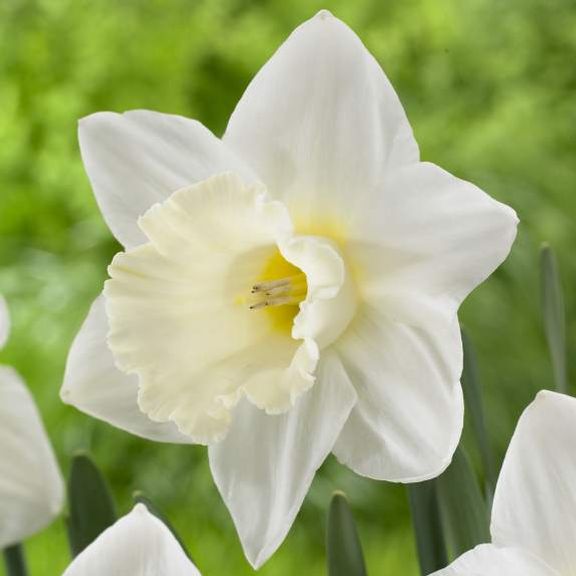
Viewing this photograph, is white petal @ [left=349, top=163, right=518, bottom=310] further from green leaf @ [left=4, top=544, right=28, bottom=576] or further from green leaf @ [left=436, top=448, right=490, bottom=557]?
green leaf @ [left=4, top=544, right=28, bottom=576]

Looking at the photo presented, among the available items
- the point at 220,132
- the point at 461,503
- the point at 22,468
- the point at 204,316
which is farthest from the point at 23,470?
the point at 220,132

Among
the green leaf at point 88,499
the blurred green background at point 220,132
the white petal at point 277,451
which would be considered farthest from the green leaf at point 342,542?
the blurred green background at point 220,132

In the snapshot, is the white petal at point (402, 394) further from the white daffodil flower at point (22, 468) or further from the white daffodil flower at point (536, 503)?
the white daffodil flower at point (22, 468)

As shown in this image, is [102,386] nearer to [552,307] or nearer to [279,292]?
[279,292]

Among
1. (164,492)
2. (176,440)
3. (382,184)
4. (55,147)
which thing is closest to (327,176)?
(382,184)

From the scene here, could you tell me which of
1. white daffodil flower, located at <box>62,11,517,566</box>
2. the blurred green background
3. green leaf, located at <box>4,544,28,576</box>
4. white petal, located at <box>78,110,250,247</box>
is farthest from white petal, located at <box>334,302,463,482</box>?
the blurred green background

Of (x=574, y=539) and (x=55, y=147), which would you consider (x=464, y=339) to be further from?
(x=55, y=147)
